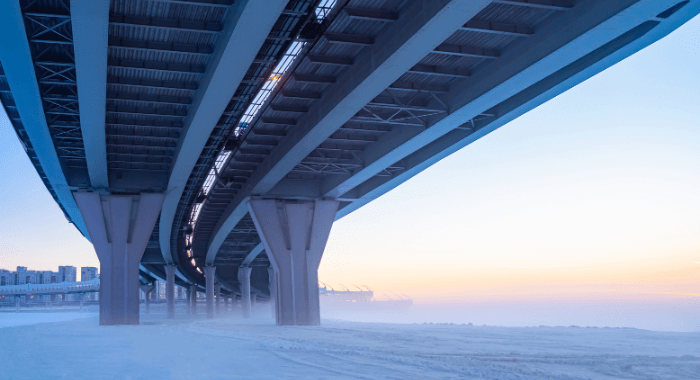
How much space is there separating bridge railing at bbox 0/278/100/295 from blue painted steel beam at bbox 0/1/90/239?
138905 mm

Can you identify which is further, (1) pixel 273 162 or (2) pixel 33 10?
(1) pixel 273 162

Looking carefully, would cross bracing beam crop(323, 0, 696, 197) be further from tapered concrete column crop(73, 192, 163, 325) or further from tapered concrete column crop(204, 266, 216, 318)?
tapered concrete column crop(204, 266, 216, 318)

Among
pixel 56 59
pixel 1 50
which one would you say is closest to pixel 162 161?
pixel 56 59

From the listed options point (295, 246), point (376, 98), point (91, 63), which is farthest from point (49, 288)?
point (91, 63)

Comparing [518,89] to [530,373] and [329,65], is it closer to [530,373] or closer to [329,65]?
[329,65]

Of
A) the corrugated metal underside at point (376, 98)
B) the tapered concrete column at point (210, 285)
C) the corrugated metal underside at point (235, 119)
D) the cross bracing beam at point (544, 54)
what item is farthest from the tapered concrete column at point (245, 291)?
the cross bracing beam at point (544, 54)

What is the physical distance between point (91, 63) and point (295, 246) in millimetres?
19216

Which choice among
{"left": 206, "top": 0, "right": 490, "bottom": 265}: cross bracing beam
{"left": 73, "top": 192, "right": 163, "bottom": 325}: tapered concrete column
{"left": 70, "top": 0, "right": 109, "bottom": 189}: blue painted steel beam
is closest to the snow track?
{"left": 70, "top": 0, "right": 109, "bottom": 189}: blue painted steel beam

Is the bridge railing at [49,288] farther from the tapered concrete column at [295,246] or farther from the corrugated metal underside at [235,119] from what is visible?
the tapered concrete column at [295,246]

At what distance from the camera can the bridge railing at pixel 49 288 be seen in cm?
14925

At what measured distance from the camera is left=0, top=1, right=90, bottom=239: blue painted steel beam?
14828mm

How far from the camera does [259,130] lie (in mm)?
26375

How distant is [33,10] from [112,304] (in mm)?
21892

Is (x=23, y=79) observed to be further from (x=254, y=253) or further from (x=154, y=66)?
(x=254, y=253)
